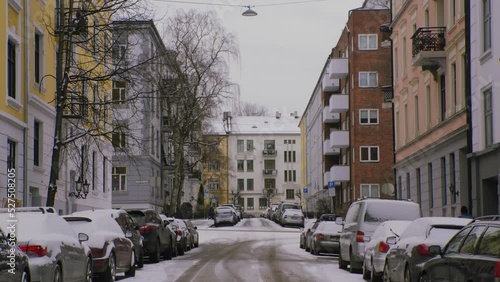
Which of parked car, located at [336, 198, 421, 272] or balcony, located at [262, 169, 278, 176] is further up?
balcony, located at [262, 169, 278, 176]

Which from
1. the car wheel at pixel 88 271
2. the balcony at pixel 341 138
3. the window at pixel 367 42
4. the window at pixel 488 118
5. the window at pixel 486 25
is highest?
the window at pixel 367 42

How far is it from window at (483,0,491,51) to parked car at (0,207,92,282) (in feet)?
54.1

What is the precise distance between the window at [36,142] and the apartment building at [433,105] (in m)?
14.9

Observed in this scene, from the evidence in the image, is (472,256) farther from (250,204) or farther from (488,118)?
(250,204)

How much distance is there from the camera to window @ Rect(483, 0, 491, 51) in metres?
26.9

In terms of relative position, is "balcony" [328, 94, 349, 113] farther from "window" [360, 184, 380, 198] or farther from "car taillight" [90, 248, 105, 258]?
"car taillight" [90, 248, 105, 258]

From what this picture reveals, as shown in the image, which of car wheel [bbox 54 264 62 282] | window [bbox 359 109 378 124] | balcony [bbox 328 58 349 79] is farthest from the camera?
balcony [bbox 328 58 349 79]

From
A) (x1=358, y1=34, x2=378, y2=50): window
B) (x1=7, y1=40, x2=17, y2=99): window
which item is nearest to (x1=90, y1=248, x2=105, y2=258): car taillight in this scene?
(x1=7, y1=40, x2=17, y2=99): window

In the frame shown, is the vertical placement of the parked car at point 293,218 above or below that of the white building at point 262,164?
below

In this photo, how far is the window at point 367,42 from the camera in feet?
206

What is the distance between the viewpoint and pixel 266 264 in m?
24.1

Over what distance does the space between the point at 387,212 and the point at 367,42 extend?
44.0 metres

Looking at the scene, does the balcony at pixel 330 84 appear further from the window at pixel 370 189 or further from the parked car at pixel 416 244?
the parked car at pixel 416 244

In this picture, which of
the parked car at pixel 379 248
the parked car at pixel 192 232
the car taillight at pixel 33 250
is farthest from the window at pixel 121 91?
the car taillight at pixel 33 250
